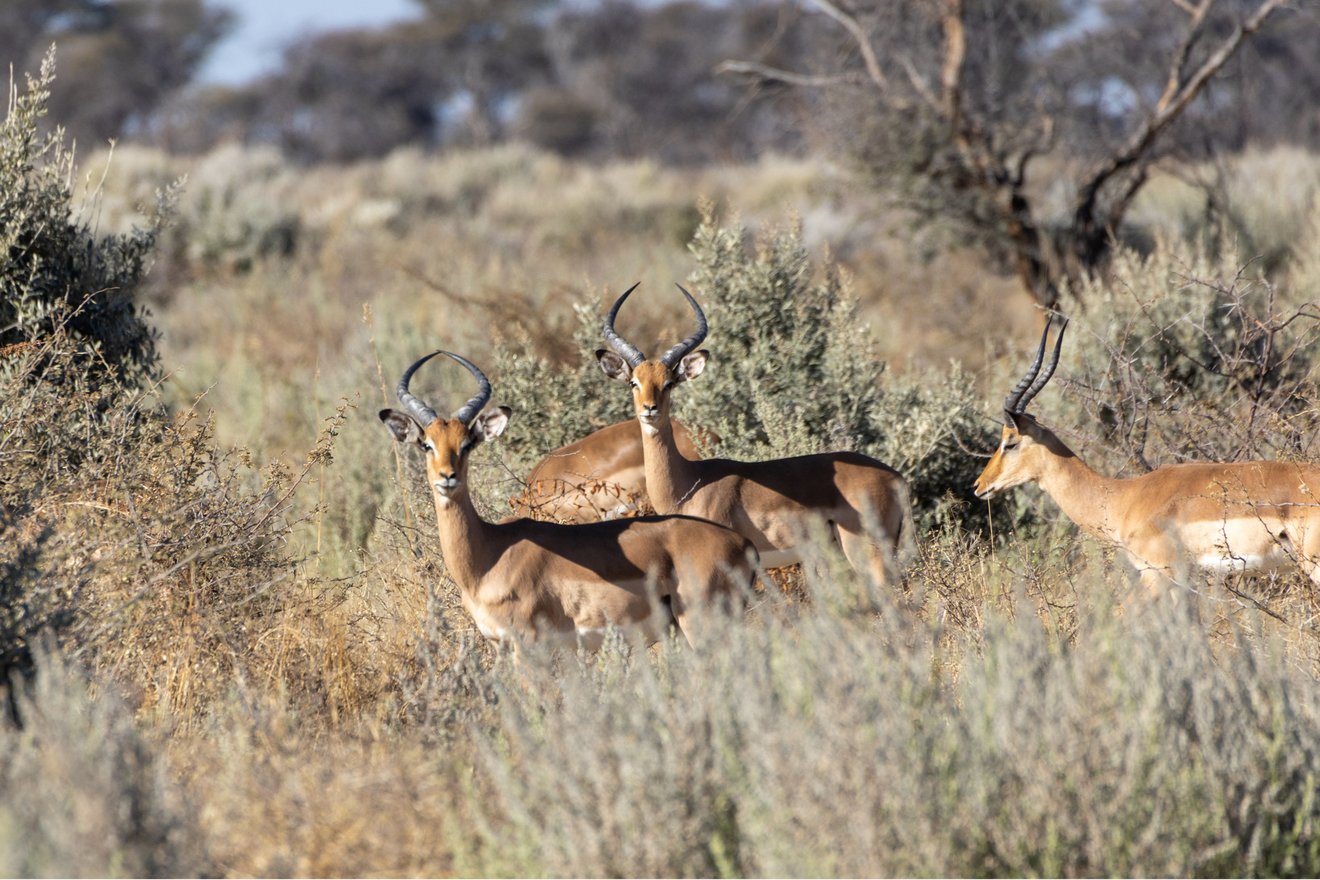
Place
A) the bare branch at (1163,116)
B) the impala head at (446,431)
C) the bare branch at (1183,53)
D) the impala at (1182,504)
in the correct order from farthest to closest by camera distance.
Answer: the bare branch at (1183,53), the bare branch at (1163,116), the impala at (1182,504), the impala head at (446,431)

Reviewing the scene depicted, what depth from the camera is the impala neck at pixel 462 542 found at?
626 cm

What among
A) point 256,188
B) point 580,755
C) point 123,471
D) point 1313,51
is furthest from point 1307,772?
point 1313,51

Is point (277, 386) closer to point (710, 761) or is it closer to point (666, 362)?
point (666, 362)

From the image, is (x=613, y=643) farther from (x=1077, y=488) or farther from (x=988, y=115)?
(x=988, y=115)

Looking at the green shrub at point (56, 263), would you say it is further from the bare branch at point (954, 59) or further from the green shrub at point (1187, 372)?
the bare branch at point (954, 59)

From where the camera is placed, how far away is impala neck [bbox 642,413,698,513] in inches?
302

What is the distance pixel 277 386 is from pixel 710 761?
9.37 m

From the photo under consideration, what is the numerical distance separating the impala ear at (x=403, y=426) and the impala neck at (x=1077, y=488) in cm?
355

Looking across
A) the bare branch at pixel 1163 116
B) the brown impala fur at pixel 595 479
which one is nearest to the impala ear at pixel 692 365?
the brown impala fur at pixel 595 479

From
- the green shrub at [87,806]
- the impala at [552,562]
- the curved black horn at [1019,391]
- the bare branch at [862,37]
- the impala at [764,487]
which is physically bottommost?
the green shrub at [87,806]

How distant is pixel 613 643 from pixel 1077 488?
345cm

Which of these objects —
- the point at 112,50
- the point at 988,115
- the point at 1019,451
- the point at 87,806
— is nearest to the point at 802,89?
the point at 988,115

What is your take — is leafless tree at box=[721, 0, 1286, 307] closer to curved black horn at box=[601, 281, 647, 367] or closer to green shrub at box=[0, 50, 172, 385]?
curved black horn at box=[601, 281, 647, 367]

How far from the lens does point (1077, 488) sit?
8.06 metres
